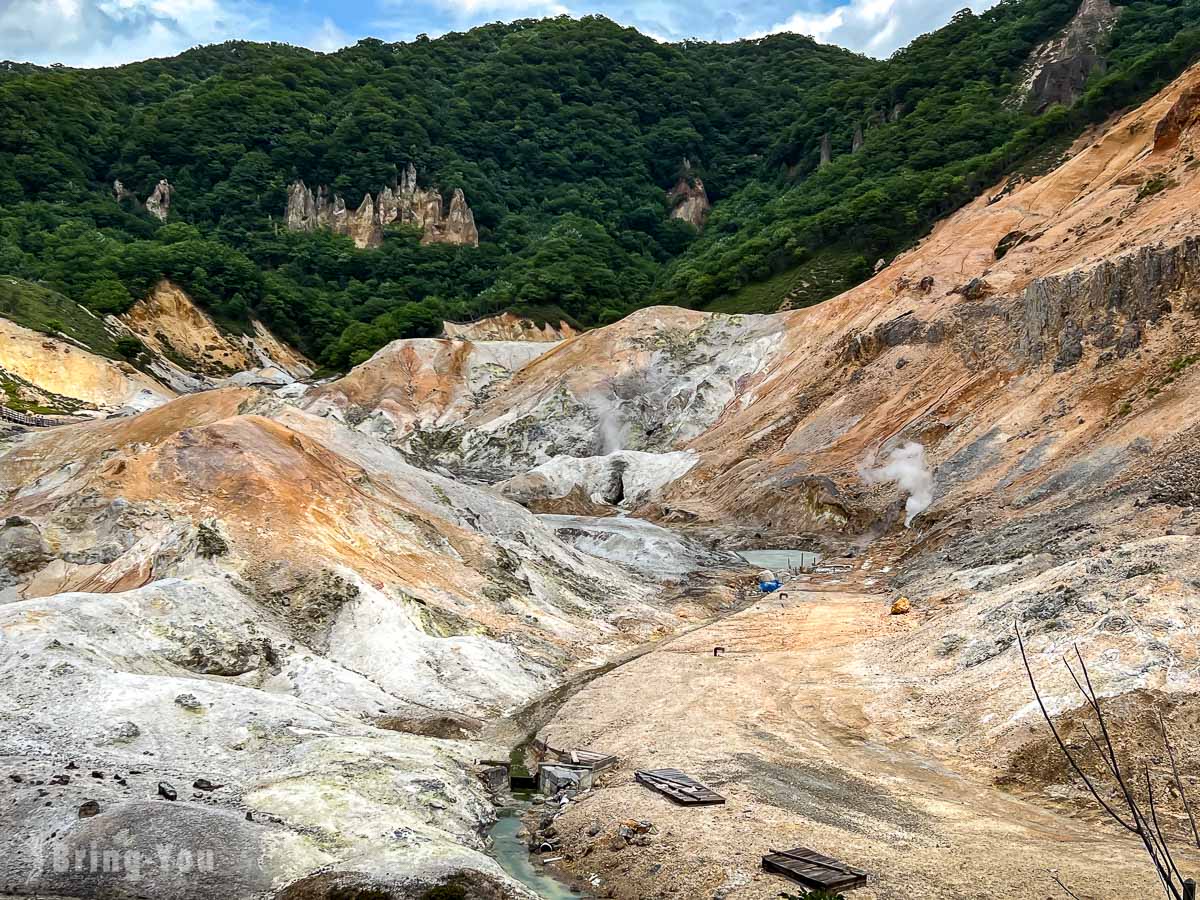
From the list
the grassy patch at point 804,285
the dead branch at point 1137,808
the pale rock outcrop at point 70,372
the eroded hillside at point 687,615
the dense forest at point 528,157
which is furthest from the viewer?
the dense forest at point 528,157

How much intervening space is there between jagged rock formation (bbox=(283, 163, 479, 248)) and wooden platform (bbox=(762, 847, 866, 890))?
118442mm

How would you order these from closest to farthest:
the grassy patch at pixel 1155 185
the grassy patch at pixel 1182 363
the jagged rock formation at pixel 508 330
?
1. the grassy patch at pixel 1182 363
2. the grassy patch at pixel 1155 185
3. the jagged rock formation at pixel 508 330

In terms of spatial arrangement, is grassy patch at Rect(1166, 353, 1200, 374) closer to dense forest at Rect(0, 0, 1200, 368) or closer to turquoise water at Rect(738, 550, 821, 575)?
turquoise water at Rect(738, 550, 821, 575)

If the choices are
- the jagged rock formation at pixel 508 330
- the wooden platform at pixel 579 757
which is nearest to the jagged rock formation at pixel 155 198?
the jagged rock formation at pixel 508 330

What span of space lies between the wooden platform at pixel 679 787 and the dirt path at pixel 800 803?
0.60ft

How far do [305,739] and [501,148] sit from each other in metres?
134

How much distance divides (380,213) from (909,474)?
3838 inches

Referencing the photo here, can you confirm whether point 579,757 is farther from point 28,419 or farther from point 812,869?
point 28,419

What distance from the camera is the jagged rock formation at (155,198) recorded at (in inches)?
4748

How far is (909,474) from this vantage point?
143 ft

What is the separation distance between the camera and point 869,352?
5519 cm

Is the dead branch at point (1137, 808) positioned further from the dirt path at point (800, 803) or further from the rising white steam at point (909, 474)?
the rising white steam at point (909, 474)

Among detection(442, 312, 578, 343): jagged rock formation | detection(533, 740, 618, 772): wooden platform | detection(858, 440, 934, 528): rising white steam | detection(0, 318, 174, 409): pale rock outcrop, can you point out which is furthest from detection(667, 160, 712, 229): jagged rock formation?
detection(533, 740, 618, 772): wooden platform

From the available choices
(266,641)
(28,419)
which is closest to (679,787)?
(266,641)
